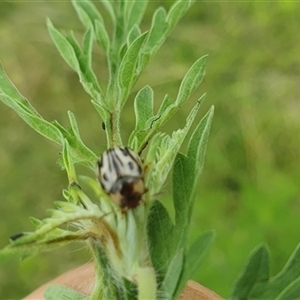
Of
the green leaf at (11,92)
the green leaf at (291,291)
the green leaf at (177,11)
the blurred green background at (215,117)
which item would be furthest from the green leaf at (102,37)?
the blurred green background at (215,117)

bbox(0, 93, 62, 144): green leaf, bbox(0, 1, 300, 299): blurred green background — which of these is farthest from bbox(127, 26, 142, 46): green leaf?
bbox(0, 1, 300, 299): blurred green background

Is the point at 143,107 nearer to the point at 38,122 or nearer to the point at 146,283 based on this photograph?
the point at 38,122

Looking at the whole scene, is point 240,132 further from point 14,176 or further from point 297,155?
point 14,176

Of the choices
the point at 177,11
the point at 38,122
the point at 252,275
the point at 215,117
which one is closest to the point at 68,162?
the point at 38,122

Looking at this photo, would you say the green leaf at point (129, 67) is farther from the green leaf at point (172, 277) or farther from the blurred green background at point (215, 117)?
the blurred green background at point (215, 117)

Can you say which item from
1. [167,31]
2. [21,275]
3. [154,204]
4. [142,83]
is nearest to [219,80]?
[142,83]

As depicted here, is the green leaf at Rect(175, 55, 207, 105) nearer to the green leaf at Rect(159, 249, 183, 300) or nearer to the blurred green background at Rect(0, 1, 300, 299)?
the green leaf at Rect(159, 249, 183, 300)
